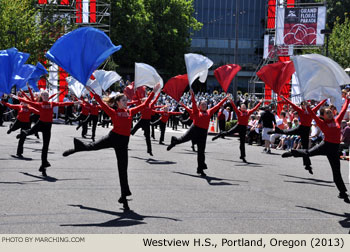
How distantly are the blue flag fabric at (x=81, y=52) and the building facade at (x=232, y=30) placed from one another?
71.2 meters

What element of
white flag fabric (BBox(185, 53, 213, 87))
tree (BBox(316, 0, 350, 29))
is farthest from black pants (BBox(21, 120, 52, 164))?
Result: tree (BBox(316, 0, 350, 29))

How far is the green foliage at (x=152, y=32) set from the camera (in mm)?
55031

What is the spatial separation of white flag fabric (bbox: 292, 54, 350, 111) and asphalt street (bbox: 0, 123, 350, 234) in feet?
6.35

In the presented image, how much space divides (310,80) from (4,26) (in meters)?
30.1

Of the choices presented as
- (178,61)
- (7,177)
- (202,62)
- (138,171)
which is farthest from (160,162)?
(178,61)

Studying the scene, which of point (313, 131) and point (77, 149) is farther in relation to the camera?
point (313, 131)

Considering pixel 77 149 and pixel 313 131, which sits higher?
pixel 77 149

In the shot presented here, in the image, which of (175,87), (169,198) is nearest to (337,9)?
(175,87)

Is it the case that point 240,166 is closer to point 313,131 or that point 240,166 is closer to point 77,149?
point 313,131

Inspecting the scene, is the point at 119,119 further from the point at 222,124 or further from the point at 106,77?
the point at 222,124

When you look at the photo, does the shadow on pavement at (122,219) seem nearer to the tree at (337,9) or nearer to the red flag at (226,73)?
the red flag at (226,73)

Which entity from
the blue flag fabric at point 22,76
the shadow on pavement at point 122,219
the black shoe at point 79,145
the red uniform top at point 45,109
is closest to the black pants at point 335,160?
the shadow on pavement at point 122,219

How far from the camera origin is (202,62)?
14117 millimetres

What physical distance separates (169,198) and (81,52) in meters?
3.01
